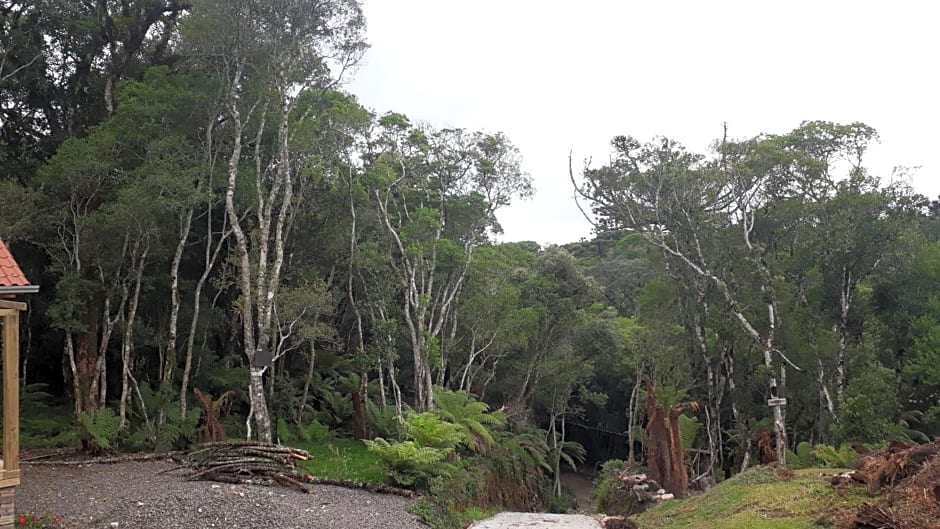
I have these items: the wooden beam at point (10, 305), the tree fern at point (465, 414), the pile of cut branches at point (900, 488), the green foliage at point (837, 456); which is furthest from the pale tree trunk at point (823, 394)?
the wooden beam at point (10, 305)

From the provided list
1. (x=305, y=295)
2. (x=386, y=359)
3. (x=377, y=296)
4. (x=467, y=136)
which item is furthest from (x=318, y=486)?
(x=467, y=136)

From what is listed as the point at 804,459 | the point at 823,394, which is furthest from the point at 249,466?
the point at 823,394

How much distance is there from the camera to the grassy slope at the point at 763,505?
329 inches

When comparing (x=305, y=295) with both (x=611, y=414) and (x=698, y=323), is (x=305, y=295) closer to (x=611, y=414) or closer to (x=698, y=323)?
(x=698, y=323)

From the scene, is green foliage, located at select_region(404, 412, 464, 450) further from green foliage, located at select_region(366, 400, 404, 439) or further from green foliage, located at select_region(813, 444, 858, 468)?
green foliage, located at select_region(813, 444, 858, 468)

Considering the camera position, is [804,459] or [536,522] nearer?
[536,522]

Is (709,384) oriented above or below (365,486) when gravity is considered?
above

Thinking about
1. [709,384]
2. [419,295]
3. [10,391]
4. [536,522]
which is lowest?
[536,522]

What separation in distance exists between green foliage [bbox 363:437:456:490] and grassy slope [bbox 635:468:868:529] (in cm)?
394

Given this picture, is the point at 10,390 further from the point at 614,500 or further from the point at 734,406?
the point at 734,406

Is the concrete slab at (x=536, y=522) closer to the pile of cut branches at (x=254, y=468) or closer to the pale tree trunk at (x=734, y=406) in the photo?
the pile of cut branches at (x=254, y=468)

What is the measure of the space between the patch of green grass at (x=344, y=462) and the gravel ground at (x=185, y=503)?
1.19m

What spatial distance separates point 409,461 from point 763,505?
609 cm

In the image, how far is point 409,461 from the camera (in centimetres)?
1249
